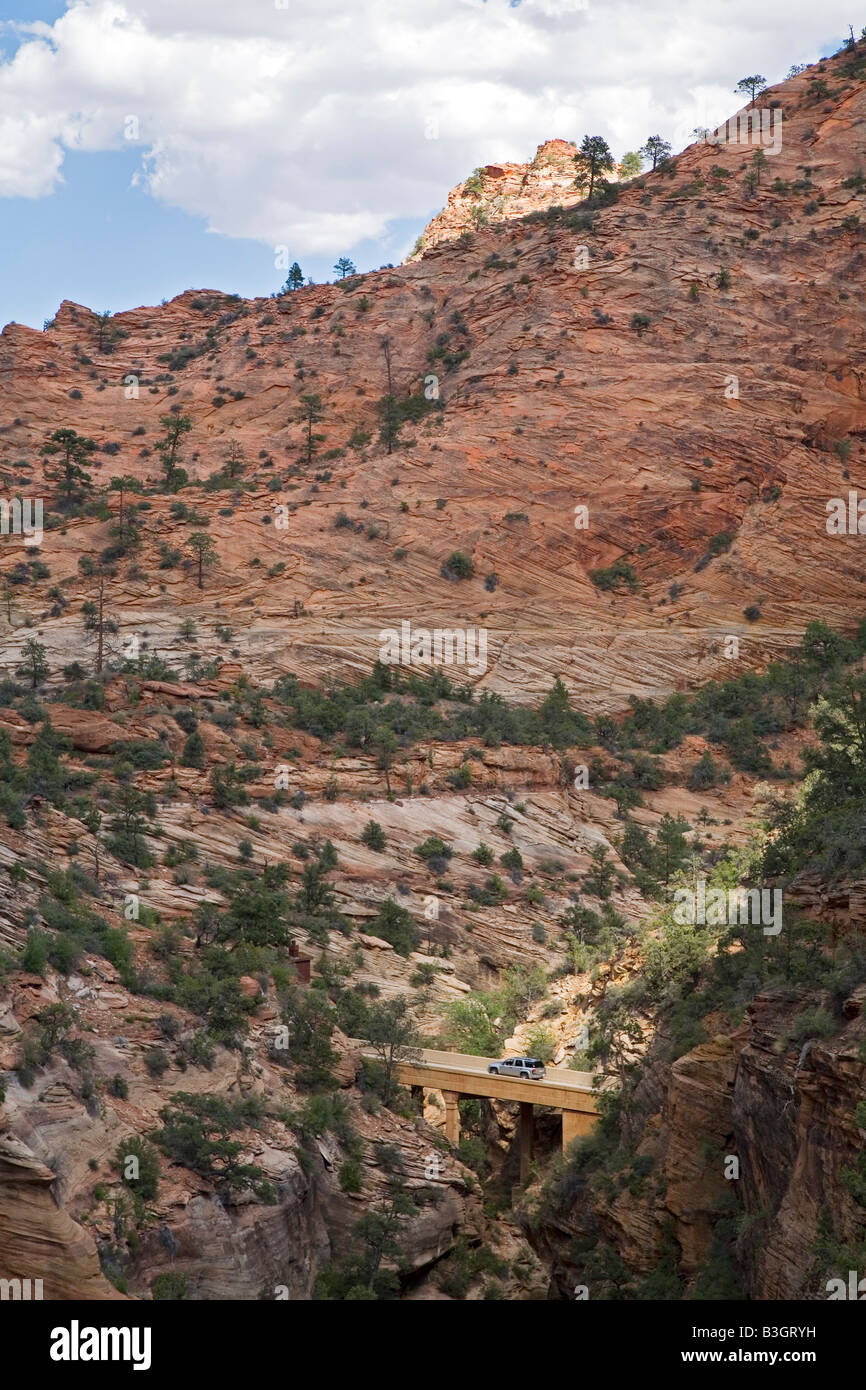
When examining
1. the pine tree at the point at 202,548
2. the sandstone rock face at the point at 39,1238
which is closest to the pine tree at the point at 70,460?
the pine tree at the point at 202,548

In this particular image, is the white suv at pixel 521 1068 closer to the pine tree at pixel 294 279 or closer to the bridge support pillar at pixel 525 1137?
the bridge support pillar at pixel 525 1137

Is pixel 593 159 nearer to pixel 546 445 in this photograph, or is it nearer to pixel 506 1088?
pixel 546 445

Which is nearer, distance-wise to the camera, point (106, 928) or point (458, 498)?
point (106, 928)

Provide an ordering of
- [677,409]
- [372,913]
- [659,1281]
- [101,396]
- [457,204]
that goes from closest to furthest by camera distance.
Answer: [659,1281] < [372,913] < [677,409] < [101,396] < [457,204]

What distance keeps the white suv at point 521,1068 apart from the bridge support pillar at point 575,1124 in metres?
1.16

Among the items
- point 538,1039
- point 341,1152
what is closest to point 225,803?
point 538,1039

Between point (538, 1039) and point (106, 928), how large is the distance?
41.5 ft

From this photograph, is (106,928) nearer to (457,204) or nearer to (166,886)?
(166,886)

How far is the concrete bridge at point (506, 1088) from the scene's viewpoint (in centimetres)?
3319

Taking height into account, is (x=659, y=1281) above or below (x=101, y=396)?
below

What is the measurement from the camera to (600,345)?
73562 mm

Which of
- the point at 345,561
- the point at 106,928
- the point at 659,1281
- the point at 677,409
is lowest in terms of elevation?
the point at 659,1281

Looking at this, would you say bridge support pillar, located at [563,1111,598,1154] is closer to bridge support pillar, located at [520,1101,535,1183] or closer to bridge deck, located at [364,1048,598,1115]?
bridge deck, located at [364,1048,598,1115]

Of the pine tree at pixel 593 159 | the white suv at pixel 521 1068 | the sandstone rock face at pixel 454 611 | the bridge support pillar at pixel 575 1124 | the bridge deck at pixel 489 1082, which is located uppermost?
the pine tree at pixel 593 159
